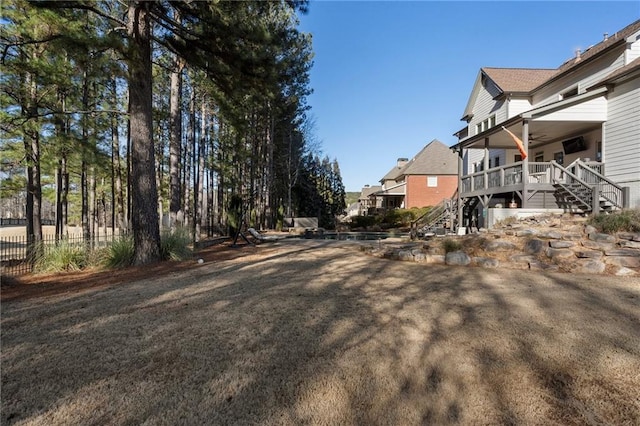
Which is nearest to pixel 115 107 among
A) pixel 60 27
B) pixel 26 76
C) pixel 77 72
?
pixel 26 76

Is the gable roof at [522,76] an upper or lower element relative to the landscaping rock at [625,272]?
upper

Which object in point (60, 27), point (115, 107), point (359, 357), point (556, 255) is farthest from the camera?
point (115, 107)

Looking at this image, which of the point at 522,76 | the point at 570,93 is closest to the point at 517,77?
the point at 522,76

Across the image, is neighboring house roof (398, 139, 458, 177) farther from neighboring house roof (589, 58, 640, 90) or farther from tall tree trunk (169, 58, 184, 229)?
tall tree trunk (169, 58, 184, 229)

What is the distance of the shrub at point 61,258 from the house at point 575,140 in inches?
484

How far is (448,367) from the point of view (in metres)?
3.01

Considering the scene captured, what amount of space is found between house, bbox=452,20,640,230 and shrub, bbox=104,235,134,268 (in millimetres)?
11158

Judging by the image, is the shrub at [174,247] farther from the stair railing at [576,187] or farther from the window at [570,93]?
the window at [570,93]

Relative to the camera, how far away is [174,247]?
9.27 meters

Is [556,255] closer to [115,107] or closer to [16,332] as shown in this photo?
[16,332]

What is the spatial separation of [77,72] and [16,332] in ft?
23.8

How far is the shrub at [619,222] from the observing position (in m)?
7.45

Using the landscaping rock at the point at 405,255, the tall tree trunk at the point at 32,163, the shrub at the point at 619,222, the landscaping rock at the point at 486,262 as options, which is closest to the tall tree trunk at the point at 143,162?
the tall tree trunk at the point at 32,163

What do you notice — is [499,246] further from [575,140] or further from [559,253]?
[575,140]
